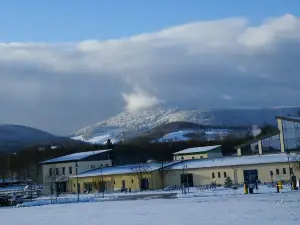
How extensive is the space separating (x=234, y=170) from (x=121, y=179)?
1424cm

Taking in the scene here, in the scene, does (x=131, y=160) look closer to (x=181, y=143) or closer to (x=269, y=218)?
(x=181, y=143)

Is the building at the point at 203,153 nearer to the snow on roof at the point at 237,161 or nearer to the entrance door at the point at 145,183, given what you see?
the snow on roof at the point at 237,161

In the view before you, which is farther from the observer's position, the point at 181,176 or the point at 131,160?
the point at 131,160

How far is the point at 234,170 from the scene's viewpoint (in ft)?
192

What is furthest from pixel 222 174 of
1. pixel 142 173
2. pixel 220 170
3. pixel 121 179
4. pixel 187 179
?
pixel 121 179

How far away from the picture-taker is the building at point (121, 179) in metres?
62.9

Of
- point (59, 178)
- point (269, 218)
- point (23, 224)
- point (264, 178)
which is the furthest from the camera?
point (59, 178)

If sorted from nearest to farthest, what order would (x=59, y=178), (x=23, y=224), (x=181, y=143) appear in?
(x=23, y=224), (x=59, y=178), (x=181, y=143)

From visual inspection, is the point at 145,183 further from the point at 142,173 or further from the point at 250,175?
the point at 250,175

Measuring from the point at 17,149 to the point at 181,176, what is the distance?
8733cm

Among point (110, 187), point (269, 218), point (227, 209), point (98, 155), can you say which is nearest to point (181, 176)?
point (110, 187)

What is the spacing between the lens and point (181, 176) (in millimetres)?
61812

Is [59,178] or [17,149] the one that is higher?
[17,149]

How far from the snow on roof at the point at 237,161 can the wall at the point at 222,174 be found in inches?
17.8
